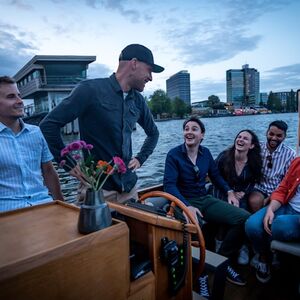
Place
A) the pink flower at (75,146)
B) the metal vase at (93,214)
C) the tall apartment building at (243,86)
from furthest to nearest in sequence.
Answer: the tall apartment building at (243,86) → the pink flower at (75,146) → the metal vase at (93,214)

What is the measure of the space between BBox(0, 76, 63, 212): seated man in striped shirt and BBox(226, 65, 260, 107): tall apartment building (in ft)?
202

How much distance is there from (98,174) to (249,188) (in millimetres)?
2467

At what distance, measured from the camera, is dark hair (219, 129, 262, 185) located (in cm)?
305

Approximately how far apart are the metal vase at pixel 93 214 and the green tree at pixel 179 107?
199 ft

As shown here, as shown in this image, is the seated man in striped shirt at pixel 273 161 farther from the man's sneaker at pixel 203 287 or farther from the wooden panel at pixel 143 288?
the wooden panel at pixel 143 288

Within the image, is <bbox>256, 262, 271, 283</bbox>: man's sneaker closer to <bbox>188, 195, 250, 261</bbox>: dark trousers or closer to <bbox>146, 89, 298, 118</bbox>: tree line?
<bbox>188, 195, 250, 261</bbox>: dark trousers

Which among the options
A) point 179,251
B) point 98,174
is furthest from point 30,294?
point 179,251

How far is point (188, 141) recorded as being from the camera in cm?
277

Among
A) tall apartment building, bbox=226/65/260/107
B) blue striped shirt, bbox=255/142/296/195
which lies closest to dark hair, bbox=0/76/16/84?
blue striped shirt, bbox=255/142/296/195

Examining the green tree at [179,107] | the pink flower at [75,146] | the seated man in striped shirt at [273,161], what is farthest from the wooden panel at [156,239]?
the green tree at [179,107]

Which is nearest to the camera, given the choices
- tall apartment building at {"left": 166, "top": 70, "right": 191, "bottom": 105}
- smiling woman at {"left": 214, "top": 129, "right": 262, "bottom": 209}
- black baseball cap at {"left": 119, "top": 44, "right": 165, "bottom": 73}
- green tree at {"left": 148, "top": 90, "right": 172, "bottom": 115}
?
black baseball cap at {"left": 119, "top": 44, "right": 165, "bottom": 73}

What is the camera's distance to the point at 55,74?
124ft

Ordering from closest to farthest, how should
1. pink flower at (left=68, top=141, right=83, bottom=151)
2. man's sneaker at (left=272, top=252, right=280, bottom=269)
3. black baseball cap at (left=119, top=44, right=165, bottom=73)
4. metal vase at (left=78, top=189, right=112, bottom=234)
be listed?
1. metal vase at (left=78, top=189, right=112, bottom=234)
2. pink flower at (left=68, top=141, right=83, bottom=151)
3. black baseball cap at (left=119, top=44, right=165, bottom=73)
4. man's sneaker at (left=272, top=252, right=280, bottom=269)

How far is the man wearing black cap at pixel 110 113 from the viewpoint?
1.88 metres
